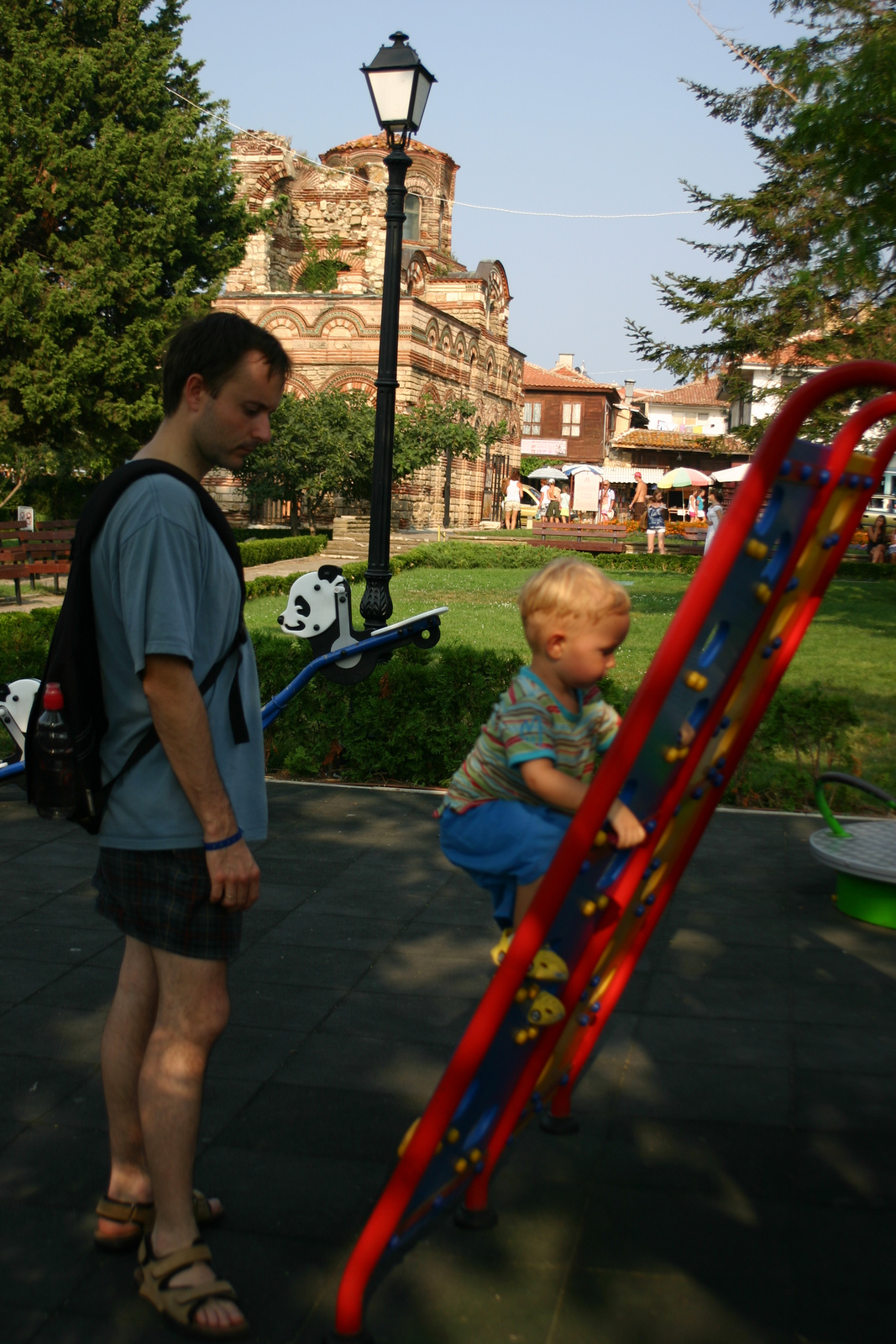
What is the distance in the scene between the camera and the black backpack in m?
2.25

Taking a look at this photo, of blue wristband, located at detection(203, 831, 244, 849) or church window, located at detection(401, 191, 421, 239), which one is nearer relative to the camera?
blue wristband, located at detection(203, 831, 244, 849)

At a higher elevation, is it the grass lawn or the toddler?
the toddler

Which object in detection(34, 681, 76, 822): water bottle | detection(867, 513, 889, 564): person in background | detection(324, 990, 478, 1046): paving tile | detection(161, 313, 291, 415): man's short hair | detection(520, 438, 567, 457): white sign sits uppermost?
detection(520, 438, 567, 457): white sign

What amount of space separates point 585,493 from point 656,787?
188ft

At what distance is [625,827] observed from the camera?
1.99 m

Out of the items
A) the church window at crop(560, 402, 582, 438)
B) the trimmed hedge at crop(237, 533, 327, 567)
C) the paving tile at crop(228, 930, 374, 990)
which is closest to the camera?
the paving tile at crop(228, 930, 374, 990)

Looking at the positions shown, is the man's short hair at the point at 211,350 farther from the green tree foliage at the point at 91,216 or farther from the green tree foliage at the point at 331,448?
the green tree foliage at the point at 331,448

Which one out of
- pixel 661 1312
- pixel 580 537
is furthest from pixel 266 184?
pixel 661 1312

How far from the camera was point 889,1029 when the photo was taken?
3598mm

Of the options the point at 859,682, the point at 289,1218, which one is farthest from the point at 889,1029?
the point at 859,682

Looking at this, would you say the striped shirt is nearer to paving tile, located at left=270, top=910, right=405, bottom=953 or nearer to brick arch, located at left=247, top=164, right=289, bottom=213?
paving tile, located at left=270, top=910, right=405, bottom=953

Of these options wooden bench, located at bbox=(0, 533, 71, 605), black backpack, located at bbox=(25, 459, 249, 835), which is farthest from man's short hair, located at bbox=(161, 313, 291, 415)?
wooden bench, located at bbox=(0, 533, 71, 605)

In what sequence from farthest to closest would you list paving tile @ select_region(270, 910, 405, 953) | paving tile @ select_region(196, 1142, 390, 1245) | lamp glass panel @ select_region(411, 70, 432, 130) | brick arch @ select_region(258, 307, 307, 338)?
Answer: 1. brick arch @ select_region(258, 307, 307, 338)
2. lamp glass panel @ select_region(411, 70, 432, 130)
3. paving tile @ select_region(270, 910, 405, 953)
4. paving tile @ select_region(196, 1142, 390, 1245)

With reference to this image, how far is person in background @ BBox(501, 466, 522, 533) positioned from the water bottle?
46.1 m
